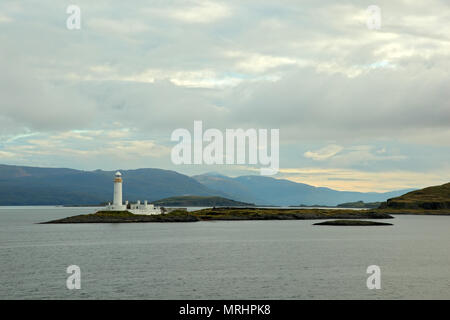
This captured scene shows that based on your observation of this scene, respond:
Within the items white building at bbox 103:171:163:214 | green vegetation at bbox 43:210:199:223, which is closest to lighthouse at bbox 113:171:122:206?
white building at bbox 103:171:163:214

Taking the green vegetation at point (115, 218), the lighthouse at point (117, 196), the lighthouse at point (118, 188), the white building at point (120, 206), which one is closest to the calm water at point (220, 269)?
the lighthouse at point (118, 188)

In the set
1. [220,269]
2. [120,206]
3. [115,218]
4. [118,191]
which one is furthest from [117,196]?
[220,269]

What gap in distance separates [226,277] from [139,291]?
11857 mm

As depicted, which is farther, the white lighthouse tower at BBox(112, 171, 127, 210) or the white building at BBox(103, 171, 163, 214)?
the white building at BBox(103, 171, 163, 214)

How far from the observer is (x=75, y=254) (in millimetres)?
77625

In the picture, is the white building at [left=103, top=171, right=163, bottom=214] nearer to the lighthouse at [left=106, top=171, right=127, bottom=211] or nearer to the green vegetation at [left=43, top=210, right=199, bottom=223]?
the lighthouse at [left=106, top=171, right=127, bottom=211]

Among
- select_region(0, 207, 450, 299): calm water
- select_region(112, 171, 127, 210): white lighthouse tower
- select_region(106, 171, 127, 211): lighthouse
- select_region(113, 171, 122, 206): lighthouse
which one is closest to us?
select_region(0, 207, 450, 299): calm water

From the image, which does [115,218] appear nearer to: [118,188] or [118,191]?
[118,191]

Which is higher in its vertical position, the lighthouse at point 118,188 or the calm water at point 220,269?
the lighthouse at point 118,188

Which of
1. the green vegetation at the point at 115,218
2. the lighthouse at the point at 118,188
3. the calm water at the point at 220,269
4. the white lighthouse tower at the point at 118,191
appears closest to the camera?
the calm water at the point at 220,269

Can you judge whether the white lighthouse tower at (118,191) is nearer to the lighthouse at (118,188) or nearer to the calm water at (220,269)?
the lighthouse at (118,188)
